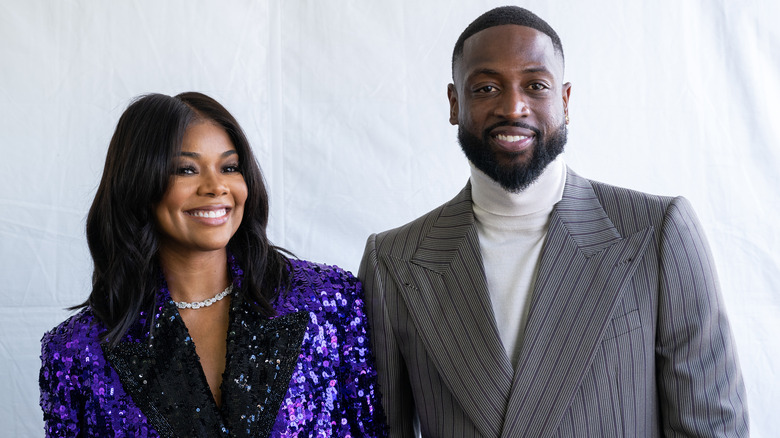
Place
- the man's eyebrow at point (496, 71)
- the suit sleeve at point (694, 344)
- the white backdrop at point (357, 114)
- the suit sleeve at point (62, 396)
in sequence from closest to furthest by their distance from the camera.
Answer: the suit sleeve at point (694, 344)
the man's eyebrow at point (496, 71)
the suit sleeve at point (62, 396)
the white backdrop at point (357, 114)

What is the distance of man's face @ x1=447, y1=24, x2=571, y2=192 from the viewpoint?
1.46 meters

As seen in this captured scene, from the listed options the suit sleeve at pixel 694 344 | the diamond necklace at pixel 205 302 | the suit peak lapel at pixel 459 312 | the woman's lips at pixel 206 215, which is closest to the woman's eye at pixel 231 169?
the woman's lips at pixel 206 215

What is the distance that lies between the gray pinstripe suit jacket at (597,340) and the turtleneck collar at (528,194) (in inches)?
0.9

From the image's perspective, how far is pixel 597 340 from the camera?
55.3 inches

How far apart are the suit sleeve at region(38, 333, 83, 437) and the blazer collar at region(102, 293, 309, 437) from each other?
8 centimetres

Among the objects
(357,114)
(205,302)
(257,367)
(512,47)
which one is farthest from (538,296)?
(357,114)

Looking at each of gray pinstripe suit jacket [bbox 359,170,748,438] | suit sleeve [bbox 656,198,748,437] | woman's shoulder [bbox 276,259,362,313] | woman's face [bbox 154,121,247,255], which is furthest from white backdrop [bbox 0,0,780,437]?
suit sleeve [bbox 656,198,748,437]

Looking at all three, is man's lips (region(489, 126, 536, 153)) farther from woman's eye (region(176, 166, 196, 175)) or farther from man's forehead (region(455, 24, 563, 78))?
woman's eye (region(176, 166, 196, 175))

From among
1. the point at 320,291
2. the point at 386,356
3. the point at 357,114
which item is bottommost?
the point at 386,356

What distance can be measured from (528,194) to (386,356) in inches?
17.2

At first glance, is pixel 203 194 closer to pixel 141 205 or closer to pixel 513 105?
pixel 141 205

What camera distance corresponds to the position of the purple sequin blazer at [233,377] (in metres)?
1.54

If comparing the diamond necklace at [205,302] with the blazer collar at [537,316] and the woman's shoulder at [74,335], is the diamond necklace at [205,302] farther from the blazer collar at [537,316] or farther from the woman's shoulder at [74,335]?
the blazer collar at [537,316]

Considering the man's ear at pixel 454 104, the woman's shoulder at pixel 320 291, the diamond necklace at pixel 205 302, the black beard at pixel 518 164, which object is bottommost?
the diamond necklace at pixel 205 302
